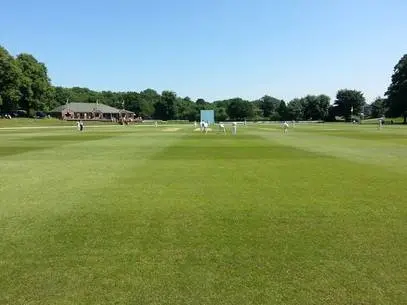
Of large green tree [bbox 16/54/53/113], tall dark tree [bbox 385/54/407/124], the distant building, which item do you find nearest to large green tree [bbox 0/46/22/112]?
large green tree [bbox 16/54/53/113]

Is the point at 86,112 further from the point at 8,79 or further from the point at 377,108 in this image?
the point at 377,108

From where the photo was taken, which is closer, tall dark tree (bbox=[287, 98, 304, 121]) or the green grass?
the green grass

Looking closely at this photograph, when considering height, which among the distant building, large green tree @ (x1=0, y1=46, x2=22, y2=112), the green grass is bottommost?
the distant building

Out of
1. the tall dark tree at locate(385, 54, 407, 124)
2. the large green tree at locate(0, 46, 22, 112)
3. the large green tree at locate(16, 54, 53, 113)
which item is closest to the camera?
the large green tree at locate(0, 46, 22, 112)

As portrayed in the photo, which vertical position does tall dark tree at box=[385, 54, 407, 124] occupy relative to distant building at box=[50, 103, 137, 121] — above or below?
above

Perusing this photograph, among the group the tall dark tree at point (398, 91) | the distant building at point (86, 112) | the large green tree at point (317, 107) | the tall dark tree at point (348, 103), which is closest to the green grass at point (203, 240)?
the tall dark tree at point (398, 91)

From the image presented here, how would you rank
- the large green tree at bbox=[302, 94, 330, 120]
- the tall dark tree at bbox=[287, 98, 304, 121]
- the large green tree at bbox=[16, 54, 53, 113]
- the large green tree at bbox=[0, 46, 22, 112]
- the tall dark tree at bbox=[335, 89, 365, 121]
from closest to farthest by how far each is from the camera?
the large green tree at bbox=[0, 46, 22, 112], the large green tree at bbox=[16, 54, 53, 113], the tall dark tree at bbox=[335, 89, 365, 121], the large green tree at bbox=[302, 94, 330, 120], the tall dark tree at bbox=[287, 98, 304, 121]

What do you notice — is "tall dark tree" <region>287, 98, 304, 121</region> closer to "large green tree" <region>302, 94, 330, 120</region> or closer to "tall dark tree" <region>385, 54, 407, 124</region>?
"large green tree" <region>302, 94, 330, 120</region>

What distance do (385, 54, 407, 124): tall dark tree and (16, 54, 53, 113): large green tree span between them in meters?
90.2

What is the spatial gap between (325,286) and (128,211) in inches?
218

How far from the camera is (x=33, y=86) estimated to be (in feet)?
447

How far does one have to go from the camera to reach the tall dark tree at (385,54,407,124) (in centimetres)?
12738

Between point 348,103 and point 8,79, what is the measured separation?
105 metres

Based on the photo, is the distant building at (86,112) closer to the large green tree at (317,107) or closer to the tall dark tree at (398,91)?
the large green tree at (317,107)
